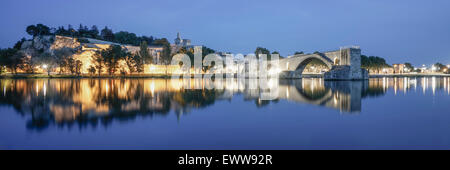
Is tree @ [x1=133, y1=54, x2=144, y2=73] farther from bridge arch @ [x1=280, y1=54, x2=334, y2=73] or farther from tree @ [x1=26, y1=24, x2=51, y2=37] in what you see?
tree @ [x1=26, y1=24, x2=51, y2=37]

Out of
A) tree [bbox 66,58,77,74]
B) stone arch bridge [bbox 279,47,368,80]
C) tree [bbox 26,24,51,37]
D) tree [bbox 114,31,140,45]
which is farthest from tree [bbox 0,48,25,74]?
stone arch bridge [bbox 279,47,368,80]

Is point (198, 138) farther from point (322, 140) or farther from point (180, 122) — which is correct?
point (322, 140)

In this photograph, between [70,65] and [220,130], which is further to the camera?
[70,65]

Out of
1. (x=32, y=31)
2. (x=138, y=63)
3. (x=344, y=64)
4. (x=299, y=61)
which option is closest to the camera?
(x=344, y=64)

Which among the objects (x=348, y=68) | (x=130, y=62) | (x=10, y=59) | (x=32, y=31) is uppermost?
(x=32, y=31)

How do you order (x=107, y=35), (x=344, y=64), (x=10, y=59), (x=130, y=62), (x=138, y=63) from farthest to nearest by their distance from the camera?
(x=107, y=35)
(x=130, y=62)
(x=138, y=63)
(x=10, y=59)
(x=344, y=64)

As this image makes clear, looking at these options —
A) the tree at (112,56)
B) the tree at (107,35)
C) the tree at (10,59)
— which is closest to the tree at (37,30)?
the tree at (107,35)

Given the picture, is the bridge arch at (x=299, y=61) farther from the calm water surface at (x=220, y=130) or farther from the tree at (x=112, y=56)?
the calm water surface at (x=220, y=130)

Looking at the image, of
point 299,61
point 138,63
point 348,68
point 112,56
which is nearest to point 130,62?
point 138,63

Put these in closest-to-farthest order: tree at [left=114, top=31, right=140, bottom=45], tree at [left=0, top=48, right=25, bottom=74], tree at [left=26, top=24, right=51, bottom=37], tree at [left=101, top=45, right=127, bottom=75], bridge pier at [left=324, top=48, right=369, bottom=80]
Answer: bridge pier at [left=324, top=48, right=369, bottom=80] < tree at [left=0, top=48, right=25, bottom=74] < tree at [left=101, top=45, right=127, bottom=75] < tree at [left=26, top=24, right=51, bottom=37] < tree at [left=114, top=31, right=140, bottom=45]

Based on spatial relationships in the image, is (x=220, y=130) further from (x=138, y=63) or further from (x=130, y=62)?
(x=130, y=62)

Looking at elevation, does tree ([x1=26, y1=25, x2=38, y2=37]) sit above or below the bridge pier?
above
